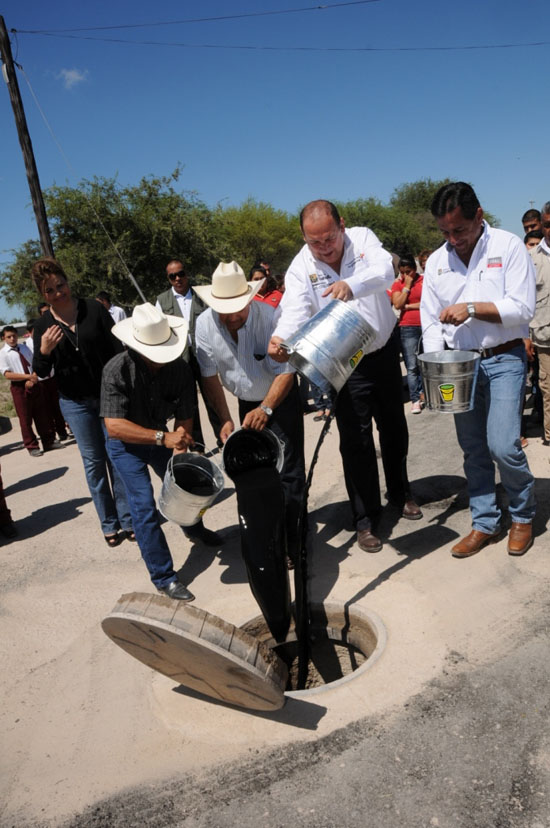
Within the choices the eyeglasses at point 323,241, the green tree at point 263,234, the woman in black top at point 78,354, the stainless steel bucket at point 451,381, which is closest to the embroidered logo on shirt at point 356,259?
the eyeglasses at point 323,241

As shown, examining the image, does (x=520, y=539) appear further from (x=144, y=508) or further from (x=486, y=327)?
(x=144, y=508)

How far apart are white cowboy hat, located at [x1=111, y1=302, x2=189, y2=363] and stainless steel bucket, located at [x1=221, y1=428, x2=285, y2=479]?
0.66m

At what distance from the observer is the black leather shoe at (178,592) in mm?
4176

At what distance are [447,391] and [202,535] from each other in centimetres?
239

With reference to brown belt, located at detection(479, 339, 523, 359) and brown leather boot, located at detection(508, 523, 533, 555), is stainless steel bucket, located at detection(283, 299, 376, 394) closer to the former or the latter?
brown belt, located at detection(479, 339, 523, 359)

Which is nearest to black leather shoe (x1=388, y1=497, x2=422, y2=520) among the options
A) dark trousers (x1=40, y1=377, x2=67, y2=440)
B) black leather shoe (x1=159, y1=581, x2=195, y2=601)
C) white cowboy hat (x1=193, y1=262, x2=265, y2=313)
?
black leather shoe (x1=159, y1=581, x2=195, y2=601)

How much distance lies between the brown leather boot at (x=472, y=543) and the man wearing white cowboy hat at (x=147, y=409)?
5.93 feet

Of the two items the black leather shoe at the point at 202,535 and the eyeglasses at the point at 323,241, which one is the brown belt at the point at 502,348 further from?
the black leather shoe at the point at 202,535

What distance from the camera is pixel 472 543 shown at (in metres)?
4.17

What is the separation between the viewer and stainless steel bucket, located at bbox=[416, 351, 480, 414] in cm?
363

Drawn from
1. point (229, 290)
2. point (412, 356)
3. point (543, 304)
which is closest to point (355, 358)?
point (229, 290)

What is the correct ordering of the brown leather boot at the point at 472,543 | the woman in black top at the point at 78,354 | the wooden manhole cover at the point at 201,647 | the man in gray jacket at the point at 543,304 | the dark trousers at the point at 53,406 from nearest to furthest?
the wooden manhole cover at the point at 201,647 < the brown leather boot at the point at 472,543 < the woman in black top at the point at 78,354 < the man in gray jacket at the point at 543,304 < the dark trousers at the point at 53,406

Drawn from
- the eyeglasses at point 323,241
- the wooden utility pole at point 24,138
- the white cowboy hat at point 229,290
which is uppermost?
the wooden utility pole at point 24,138

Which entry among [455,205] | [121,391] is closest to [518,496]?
[455,205]
